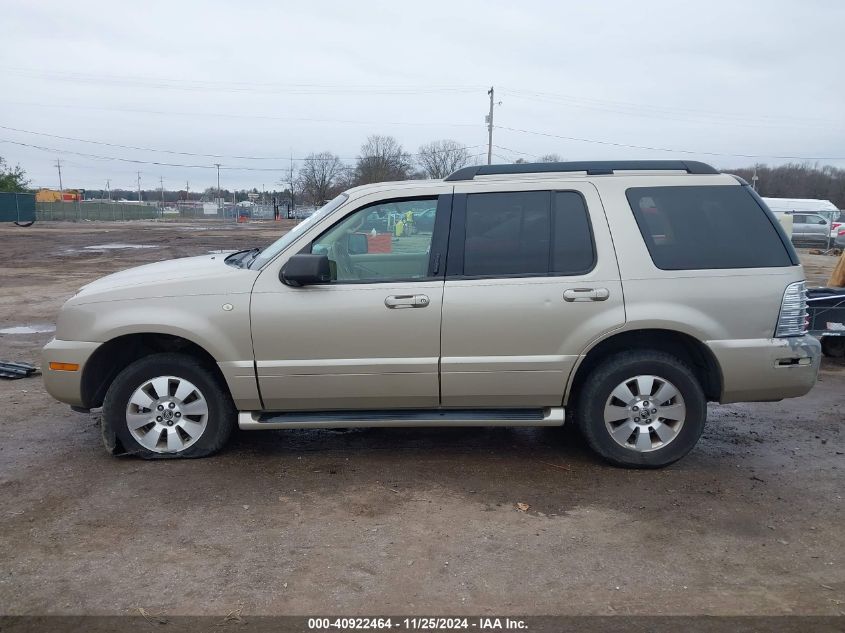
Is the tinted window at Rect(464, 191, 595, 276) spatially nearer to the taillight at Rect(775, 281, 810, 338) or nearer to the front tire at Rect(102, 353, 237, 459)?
the taillight at Rect(775, 281, 810, 338)

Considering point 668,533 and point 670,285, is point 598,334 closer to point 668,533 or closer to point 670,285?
point 670,285

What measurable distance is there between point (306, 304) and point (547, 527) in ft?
6.64

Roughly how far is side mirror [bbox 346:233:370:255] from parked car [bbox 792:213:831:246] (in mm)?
32873

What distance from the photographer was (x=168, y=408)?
4957 millimetres

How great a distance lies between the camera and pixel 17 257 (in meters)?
22.5

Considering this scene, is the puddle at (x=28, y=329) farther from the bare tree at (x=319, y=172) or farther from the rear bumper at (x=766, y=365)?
the bare tree at (x=319, y=172)

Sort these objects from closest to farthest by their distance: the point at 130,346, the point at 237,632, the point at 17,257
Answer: the point at 237,632, the point at 130,346, the point at 17,257

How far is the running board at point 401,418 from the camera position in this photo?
4809mm

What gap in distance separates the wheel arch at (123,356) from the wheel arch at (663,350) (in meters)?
2.46

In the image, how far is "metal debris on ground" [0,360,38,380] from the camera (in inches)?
286

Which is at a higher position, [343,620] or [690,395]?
[690,395]

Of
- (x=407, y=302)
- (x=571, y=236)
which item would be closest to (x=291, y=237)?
(x=407, y=302)

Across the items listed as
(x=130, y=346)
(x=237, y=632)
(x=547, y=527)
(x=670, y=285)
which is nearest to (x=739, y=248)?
(x=670, y=285)

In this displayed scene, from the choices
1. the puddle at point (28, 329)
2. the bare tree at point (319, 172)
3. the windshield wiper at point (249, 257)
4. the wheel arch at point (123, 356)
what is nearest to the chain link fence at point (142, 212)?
the bare tree at point (319, 172)
